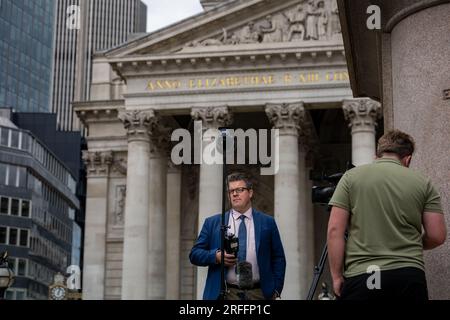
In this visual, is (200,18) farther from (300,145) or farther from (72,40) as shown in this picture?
(72,40)

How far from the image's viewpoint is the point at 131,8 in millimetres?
178250

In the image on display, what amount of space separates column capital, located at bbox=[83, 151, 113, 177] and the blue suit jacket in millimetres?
48637

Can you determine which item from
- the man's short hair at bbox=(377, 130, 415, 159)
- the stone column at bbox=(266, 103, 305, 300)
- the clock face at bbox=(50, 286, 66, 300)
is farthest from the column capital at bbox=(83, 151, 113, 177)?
the man's short hair at bbox=(377, 130, 415, 159)

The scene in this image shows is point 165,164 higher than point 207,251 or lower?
higher

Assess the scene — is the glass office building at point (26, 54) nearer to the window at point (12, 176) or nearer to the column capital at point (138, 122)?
the window at point (12, 176)

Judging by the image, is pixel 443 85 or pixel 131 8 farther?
pixel 131 8

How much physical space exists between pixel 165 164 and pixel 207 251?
141 feet

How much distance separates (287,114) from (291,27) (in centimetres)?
454

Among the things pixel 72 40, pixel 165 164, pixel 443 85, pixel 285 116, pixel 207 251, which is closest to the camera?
pixel 443 85

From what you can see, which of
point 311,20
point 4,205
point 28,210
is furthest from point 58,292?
point 28,210

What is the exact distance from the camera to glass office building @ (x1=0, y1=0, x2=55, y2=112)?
404 feet

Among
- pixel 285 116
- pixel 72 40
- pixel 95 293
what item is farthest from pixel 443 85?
pixel 72 40

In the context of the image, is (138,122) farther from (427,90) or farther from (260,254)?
(427,90)

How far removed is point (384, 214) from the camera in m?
7.89
